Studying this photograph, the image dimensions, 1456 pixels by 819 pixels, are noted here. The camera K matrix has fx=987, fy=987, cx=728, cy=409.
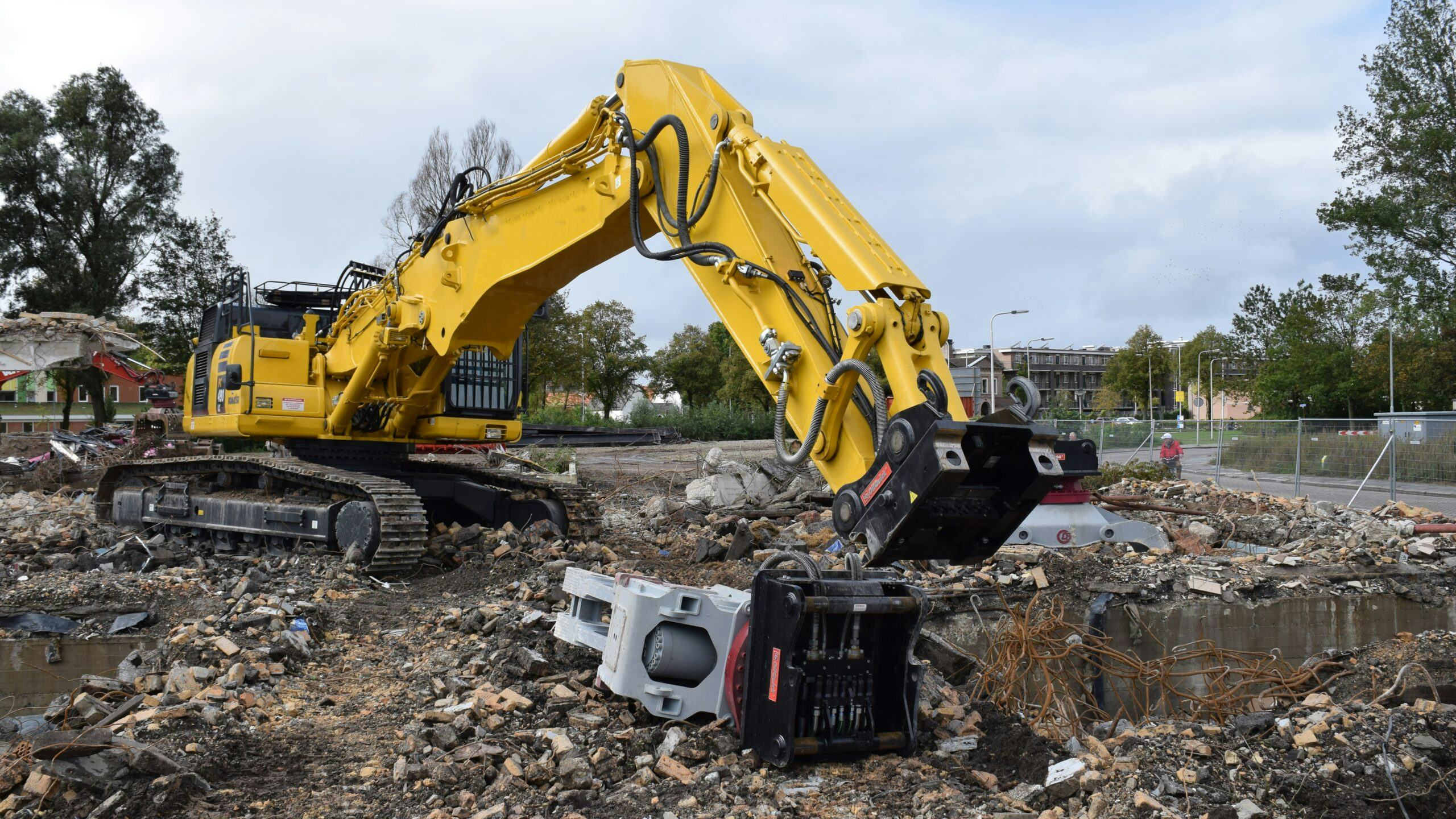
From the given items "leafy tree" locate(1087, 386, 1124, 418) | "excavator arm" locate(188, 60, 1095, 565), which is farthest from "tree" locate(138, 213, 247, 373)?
"leafy tree" locate(1087, 386, 1124, 418)

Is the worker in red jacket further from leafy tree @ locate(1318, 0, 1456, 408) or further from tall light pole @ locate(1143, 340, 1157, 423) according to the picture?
tall light pole @ locate(1143, 340, 1157, 423)

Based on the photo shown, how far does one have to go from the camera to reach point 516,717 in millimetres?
4359

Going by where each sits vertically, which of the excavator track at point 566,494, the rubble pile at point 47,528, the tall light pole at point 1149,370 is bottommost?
the rubble pile at point 47,528

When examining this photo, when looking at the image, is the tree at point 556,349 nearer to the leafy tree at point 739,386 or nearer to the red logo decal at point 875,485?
the leafy tree at point 739,386

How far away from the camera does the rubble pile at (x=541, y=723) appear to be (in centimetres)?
365

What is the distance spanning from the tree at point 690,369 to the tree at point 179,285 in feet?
67.3

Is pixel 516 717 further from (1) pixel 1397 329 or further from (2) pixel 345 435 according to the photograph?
(1) pixel 1397 329

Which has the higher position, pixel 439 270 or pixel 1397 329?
pixel 1397 329

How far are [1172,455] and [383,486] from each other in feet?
44.9

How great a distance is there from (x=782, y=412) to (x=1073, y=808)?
6.35 ft

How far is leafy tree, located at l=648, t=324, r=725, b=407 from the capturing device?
4916cm

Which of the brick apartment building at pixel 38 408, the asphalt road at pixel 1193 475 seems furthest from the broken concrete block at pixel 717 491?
the brick apartment building at pixel 38 408

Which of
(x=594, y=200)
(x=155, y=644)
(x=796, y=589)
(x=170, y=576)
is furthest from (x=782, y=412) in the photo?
(x=170, y=576)

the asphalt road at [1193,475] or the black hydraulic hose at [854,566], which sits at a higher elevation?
the black hydraulic hose at [854,566]
